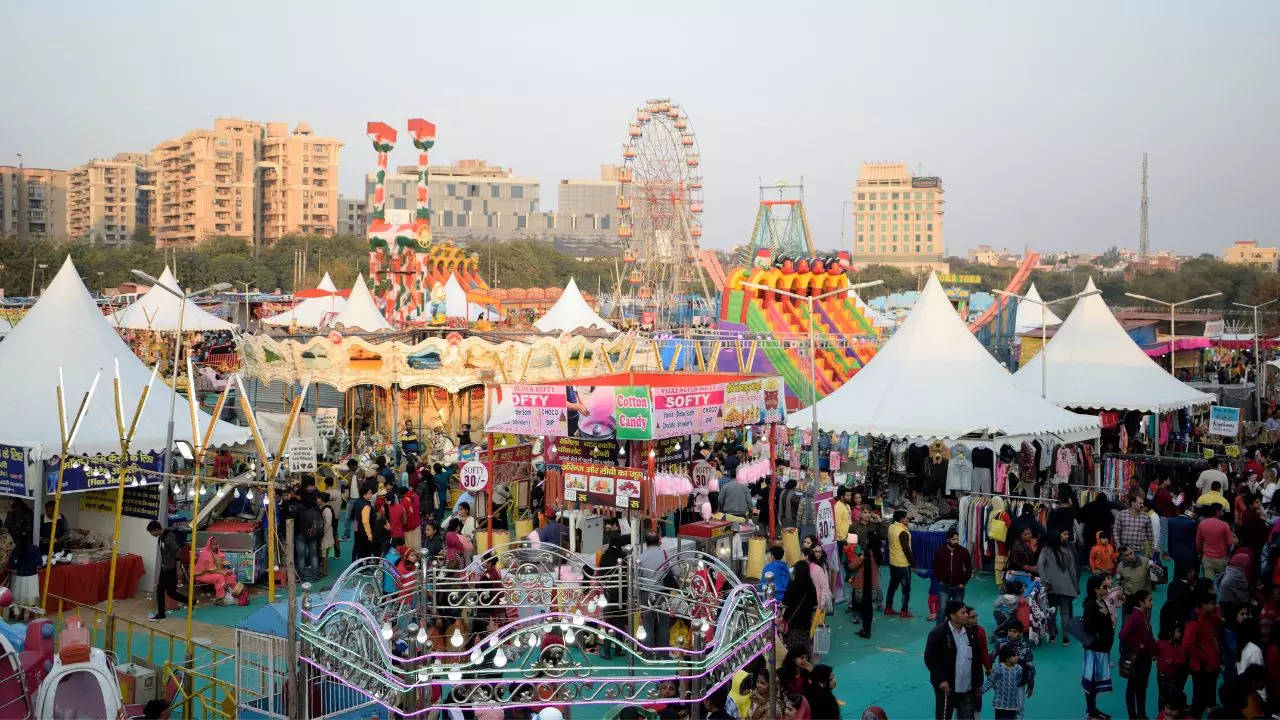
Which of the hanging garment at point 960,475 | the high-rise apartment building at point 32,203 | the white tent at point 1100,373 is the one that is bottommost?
the hanging garment at point 960,475

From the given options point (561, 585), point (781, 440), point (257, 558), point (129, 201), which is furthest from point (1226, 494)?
point (129, 201)

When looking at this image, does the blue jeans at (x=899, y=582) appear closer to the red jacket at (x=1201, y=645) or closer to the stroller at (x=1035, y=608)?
the stroller at (x=1035, y=608)

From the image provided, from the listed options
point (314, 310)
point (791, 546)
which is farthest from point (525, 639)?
point (314, 310)

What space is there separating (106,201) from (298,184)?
28.3 meters

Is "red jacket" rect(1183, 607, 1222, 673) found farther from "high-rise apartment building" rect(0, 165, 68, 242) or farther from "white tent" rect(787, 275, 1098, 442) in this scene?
"high-rise apartment building" rect(0, 165, 68, 242)

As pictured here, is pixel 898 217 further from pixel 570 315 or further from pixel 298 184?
pixel 570 315

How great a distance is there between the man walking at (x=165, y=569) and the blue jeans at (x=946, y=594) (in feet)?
25.1

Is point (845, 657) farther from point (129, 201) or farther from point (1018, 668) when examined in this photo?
point (129, 201)

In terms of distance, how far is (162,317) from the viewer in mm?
40844

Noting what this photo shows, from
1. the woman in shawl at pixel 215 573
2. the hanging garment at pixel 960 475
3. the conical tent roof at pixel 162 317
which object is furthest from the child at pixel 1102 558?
the conical tent roof at pixel 162 317

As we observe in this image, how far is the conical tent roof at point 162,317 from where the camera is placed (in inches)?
1533

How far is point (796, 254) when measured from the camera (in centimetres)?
4669

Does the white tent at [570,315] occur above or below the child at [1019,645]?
above

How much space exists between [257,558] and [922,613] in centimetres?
747
